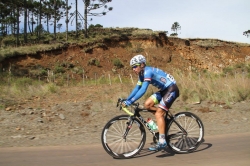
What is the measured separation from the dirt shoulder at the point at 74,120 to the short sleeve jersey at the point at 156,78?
2.43 m

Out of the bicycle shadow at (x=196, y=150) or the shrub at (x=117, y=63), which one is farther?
the shrub at (x=117, y=63)

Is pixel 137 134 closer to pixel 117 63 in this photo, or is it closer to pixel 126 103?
pixel 126 103

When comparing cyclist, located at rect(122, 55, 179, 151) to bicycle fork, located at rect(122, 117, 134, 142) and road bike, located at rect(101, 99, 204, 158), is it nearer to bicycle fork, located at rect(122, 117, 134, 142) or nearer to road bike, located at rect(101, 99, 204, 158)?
road bike, located at rect(101, 99, 204, 158)

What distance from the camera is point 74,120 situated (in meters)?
10.5

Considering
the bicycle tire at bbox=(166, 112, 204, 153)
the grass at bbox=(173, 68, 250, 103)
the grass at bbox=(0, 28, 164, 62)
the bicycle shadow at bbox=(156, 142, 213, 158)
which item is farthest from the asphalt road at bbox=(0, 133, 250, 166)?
the grass at bbox=(0, 28, 164, 62)

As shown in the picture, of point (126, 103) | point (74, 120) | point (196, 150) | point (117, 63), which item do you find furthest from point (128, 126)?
point (117, 63)

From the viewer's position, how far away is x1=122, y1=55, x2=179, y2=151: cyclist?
5621 mm

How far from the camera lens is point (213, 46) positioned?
43.3m

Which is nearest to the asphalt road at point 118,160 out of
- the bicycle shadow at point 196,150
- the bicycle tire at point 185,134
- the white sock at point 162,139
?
the bicycle shadow at point 196,150

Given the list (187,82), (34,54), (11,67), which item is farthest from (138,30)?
(187,82)

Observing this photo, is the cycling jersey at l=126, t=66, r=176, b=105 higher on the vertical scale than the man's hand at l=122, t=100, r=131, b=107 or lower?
higher

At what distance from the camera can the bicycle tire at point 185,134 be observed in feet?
19.7

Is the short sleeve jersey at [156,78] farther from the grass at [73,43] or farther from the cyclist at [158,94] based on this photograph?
the grass at [73,43]

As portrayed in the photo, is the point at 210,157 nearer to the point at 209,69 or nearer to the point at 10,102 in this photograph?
the point at 10,102
